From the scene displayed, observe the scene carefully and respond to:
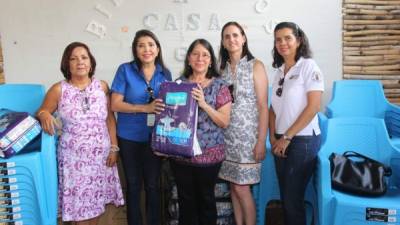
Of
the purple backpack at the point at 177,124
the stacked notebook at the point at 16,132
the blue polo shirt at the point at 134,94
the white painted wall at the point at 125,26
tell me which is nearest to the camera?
the purple backpack at the point at 177,124

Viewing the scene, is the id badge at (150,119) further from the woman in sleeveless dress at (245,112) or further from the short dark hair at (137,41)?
the woman in sleeveless dress at (245,112)

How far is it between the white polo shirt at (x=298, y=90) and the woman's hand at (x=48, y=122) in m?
1.49

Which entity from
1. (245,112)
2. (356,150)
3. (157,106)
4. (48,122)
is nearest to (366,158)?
(356,150)

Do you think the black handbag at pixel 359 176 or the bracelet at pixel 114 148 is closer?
the black handbag at pixel 359 176

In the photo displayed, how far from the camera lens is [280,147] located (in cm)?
226

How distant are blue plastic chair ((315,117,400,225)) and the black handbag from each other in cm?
4

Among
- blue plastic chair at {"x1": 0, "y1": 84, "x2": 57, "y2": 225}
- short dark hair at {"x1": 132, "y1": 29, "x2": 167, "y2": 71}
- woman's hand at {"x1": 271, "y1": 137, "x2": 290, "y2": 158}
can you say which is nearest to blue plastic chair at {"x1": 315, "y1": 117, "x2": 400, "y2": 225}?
woman's hand at {"x1": 271, "y1": 137, "x2": 290, "y2": 158}

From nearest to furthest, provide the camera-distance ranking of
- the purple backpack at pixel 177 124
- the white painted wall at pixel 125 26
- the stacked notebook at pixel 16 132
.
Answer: the purple backpack at pixel 177 124
the stacked notebook at pixel 16 132
the white painted wall at pixel 125 26

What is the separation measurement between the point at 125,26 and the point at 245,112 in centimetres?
178

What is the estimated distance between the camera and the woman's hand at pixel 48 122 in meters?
2.43

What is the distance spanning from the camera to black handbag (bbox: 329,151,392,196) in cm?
229

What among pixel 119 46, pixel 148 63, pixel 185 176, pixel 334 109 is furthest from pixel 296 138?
pixel 119 46

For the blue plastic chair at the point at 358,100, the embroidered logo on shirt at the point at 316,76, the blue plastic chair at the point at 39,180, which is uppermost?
the embroidered logo on shirt at the point at 316,76

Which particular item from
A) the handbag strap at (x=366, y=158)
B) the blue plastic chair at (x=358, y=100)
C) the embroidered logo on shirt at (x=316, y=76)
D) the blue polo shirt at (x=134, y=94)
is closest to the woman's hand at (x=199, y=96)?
the blue polo shirt at (x=134, y=94)
